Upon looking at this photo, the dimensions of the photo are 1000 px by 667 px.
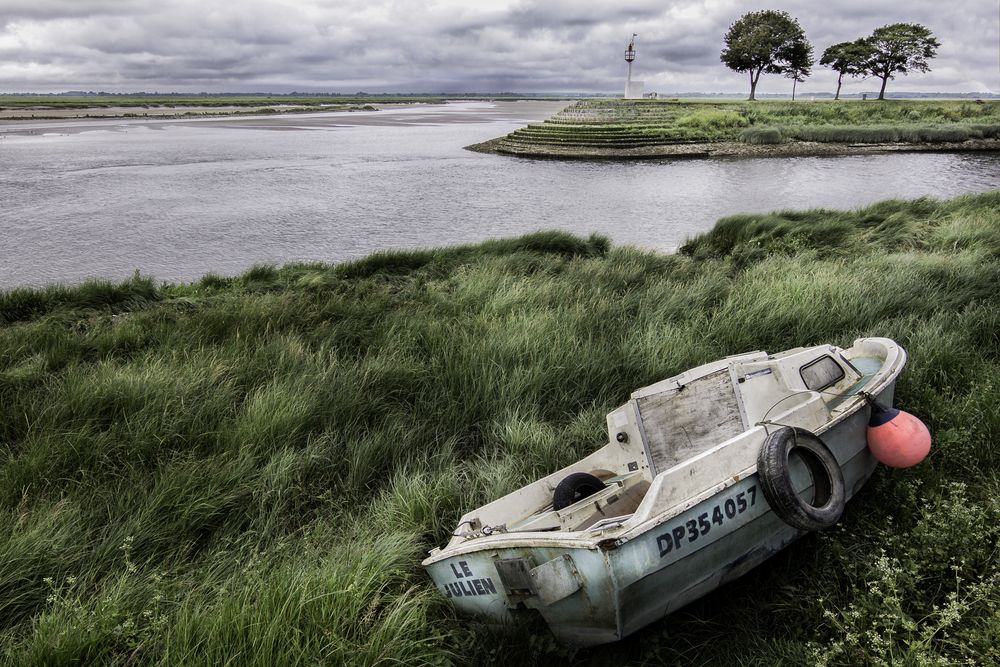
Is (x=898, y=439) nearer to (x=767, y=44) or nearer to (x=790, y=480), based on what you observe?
(x=790, y=480)

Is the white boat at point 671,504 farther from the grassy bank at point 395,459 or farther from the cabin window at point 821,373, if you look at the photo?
the grassy bank at point 395,459

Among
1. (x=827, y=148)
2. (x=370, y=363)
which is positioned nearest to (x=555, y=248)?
(x=370, y=363)

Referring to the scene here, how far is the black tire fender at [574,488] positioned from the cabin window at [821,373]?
1725 millimetres

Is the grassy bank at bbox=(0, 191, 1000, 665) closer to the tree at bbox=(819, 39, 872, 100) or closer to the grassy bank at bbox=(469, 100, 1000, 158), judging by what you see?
the grassy bank at bbox=(469, 100, 1000, 158)

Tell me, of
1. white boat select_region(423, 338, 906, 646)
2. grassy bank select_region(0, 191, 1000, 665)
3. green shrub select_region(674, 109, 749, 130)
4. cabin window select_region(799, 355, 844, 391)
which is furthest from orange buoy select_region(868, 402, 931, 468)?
green shrub select_region(674, 109, 749, 130)

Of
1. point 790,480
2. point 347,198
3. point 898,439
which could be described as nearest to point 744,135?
point 347,198

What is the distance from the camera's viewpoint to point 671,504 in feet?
8.95

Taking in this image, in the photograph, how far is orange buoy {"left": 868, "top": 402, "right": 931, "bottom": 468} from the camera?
3369 mm

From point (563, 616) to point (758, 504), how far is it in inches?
45.0

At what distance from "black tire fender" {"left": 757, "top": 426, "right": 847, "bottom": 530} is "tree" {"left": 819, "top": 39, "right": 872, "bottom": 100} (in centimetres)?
9072

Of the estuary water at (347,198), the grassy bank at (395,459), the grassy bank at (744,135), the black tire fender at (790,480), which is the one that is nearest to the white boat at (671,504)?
the black tire fender at (790,480)

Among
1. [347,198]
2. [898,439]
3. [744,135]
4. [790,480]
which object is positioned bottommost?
[347,198]

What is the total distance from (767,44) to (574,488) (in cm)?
8976

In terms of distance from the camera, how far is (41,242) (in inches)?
585
